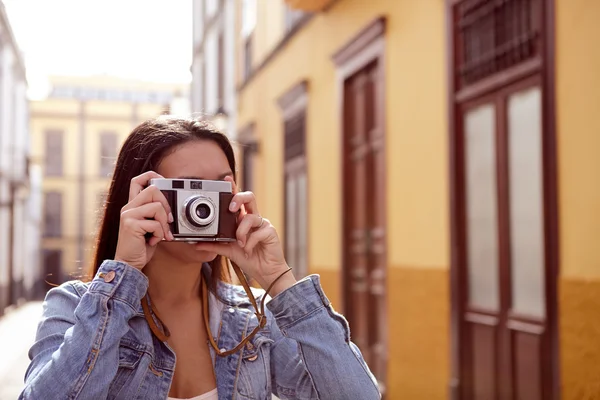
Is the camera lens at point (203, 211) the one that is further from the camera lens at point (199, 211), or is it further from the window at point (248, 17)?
the window at point (248, 17)

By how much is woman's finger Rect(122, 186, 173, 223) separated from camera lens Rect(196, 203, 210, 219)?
3.0 inches

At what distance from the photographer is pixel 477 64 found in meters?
5.38

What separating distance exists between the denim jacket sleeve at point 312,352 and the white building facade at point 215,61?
9.90m

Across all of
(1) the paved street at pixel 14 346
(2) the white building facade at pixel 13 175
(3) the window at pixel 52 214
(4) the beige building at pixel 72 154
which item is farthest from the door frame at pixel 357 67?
(3) the window at pixel 52 214

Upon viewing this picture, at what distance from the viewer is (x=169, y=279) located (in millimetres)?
2189

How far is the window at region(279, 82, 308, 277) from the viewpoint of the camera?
32.2 feet

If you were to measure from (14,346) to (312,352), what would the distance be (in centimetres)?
1082

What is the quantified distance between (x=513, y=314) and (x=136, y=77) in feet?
111

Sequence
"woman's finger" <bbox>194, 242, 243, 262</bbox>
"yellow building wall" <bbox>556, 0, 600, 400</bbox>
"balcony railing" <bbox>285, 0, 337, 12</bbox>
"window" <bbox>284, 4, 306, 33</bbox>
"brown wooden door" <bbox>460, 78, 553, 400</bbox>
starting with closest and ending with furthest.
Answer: "woman's finger" <bbox>194, 242, 243, 262</bbox> → "yellow building wall" <bbox>556, 0, 600, 400</bbox> → "brown wooden door" <bbox>460, 78, 553, 400</bbox> → "balcony railing" <bbox>285, 0, 337, 12</bbox> → "window" <bbox>284, 4, 306, 33</bbox>

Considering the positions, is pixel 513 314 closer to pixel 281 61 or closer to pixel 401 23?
pixel 401 23

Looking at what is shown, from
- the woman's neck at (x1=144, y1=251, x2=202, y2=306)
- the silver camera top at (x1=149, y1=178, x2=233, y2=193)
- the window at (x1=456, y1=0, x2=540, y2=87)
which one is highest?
the window at (x1=456, y1=0, x2=540, y2=87)

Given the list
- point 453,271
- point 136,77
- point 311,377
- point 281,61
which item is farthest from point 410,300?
point 136,77

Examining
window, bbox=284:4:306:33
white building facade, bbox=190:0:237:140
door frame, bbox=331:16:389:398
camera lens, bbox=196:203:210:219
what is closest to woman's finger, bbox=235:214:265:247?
camera lens, bbox=196:203:210:219

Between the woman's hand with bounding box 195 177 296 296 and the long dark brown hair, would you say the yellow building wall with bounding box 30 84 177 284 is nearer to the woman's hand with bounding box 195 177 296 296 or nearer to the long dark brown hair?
the long dark brown hair
